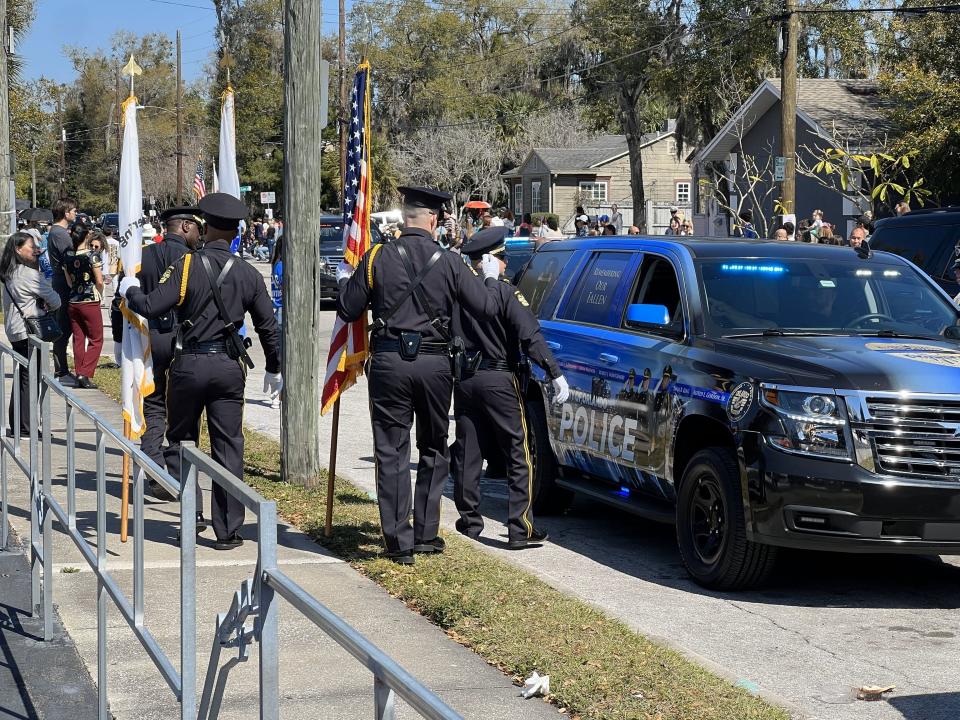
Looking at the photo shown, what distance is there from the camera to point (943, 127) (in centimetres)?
3219

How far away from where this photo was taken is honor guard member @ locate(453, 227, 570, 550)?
804cm

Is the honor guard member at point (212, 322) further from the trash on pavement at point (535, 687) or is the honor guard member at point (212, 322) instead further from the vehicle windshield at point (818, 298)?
the trash on pavement at point (535, 687)

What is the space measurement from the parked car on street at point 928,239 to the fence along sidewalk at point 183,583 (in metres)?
9.92

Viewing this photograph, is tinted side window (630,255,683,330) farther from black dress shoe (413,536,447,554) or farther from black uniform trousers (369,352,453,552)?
black dress shoe (413,536,447,554)

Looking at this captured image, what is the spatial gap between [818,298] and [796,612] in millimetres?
2031

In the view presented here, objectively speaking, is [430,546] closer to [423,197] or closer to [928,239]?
[423,197]

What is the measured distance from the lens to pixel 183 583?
3.65 metres

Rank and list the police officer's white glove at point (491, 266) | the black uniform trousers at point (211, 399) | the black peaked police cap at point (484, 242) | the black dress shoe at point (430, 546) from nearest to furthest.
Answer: the black dress shoe at point (430, 546)
the black uniform trousers at point (211, 399)
the black peaked police cap at point (484, 242)
the police officer's white glove at point (491, 266)

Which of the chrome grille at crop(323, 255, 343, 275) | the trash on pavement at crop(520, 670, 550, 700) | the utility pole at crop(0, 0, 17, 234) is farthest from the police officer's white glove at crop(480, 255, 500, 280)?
the chrome grille at crop(323, 255, 343, 275)

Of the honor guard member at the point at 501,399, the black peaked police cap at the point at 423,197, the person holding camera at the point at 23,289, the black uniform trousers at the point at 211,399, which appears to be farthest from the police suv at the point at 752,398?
the person holding camera at the point at 23,289

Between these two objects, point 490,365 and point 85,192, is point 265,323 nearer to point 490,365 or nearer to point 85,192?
point 490,365

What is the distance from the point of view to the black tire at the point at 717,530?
6.98 meters

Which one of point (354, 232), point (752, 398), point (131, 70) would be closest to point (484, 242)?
point (354, 232)

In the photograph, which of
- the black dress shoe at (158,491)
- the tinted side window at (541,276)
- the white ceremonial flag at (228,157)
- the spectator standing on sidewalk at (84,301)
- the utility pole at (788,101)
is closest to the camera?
the black dress shoe at (158,491)
